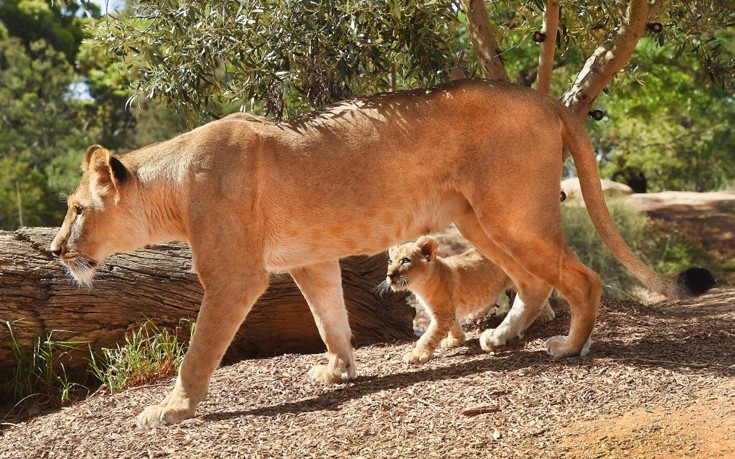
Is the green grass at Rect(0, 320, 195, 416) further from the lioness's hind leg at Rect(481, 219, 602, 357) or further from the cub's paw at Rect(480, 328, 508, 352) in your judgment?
the lioness's hind leg at Rect(481, 219, 602, 357)

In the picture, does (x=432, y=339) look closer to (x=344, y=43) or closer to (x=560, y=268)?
(x=560, y=268)

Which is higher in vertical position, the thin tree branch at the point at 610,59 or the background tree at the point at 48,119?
the background tree at the point at 48,119

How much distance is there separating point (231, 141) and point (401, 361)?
236cm

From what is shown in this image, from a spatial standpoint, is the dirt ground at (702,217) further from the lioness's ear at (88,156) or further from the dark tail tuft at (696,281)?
the lioness's ear at (88,156)

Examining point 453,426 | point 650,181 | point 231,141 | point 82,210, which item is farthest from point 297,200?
point 650,181

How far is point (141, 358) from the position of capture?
803 cm

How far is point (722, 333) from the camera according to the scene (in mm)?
7445

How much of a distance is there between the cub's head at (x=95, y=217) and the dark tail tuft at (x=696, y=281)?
387 cm

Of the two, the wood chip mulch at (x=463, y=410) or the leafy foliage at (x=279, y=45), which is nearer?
the wood chip mulch at (x=463, y=410)

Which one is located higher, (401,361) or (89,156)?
(89,156)

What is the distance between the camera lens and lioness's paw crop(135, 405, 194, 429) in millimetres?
6225

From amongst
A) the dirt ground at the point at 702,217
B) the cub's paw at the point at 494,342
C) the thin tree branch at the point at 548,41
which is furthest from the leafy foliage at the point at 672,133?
the cub's paw at the point at 494,342

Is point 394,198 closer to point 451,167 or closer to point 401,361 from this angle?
point 451,167

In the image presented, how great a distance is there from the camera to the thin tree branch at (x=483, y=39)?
802cm
